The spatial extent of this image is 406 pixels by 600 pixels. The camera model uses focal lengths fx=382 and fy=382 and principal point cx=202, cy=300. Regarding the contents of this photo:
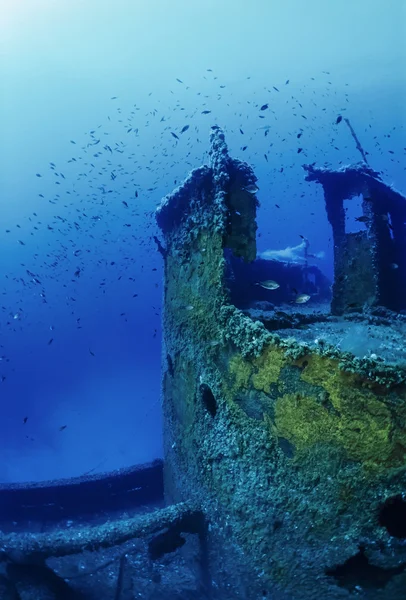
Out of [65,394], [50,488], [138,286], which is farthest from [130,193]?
[50,488]

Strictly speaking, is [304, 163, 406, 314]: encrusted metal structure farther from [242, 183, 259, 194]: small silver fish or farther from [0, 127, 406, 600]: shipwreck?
[242, 183, 259, 194]: small silver fish

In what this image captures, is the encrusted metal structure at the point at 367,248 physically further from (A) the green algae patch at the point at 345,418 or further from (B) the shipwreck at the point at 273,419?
(A) the green algae patch at the point at 345,418

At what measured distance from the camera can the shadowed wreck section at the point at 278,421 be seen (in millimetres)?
3645

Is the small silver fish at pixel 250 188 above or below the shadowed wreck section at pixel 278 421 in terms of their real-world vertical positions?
above

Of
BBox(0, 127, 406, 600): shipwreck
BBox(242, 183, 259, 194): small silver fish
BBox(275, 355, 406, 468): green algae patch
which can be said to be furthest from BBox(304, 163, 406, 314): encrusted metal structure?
BBox(275, 355, 406, 468): green algae patch

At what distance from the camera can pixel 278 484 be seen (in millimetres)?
4473

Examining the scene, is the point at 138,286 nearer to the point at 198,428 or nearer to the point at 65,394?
the point at 65,394

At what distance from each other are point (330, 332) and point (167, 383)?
13.7ft

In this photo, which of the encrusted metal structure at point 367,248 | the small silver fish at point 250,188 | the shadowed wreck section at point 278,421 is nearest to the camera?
the shadowed wreck section at point 278,421

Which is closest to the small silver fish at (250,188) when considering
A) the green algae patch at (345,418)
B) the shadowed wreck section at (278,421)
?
the shadowed wreck section at (278,421)

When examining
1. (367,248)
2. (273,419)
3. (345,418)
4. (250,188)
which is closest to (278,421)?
(273,419)

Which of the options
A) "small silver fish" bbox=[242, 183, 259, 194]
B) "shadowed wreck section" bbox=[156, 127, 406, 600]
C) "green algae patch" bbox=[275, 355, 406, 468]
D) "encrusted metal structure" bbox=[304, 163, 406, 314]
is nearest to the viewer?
"green algae patch" bbox=[275, 355, 406, 468]

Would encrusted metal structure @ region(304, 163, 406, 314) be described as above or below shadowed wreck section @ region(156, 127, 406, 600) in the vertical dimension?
above

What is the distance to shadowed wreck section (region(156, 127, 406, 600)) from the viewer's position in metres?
3.64
